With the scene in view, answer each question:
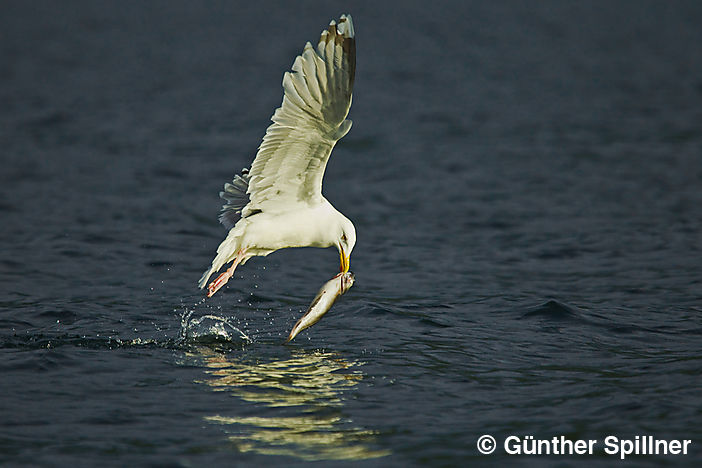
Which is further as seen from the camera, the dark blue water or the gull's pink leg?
the gull's pink leg

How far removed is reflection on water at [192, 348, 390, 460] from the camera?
6898 mm

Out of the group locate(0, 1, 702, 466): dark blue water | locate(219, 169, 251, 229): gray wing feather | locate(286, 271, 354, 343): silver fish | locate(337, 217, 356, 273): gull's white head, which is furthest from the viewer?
locate(219, 169, 251, 229): gray wing feather

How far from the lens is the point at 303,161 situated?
28.3 feet

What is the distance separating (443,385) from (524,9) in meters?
46.0

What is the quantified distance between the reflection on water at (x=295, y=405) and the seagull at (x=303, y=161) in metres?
0.98

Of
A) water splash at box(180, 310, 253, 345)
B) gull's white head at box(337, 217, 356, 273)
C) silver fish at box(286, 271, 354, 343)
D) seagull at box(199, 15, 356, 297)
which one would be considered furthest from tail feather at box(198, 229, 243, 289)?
silver fish at box(286, 271, 354, 343)

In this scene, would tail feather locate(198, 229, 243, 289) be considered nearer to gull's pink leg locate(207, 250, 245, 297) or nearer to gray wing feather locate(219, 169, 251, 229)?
gull's pink leg locate(207, 250, 245, 297)

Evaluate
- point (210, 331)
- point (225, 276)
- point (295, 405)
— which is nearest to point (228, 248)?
point (225, 276)

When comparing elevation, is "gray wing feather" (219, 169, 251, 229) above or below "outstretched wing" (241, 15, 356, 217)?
below

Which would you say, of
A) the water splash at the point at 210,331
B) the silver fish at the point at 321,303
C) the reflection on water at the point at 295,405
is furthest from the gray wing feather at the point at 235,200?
the silver fish at the point at 321,303

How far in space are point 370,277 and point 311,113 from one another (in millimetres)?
4534

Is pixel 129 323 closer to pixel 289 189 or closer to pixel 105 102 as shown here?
pixel 289 189

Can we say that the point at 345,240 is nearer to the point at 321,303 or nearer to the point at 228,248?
the point at 321,303

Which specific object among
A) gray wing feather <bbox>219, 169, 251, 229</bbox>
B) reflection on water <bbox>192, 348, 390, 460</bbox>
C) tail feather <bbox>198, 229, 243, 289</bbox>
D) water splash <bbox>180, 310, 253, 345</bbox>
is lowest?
reflection on water <bbox>192, 348, 390, 460</bbox>
